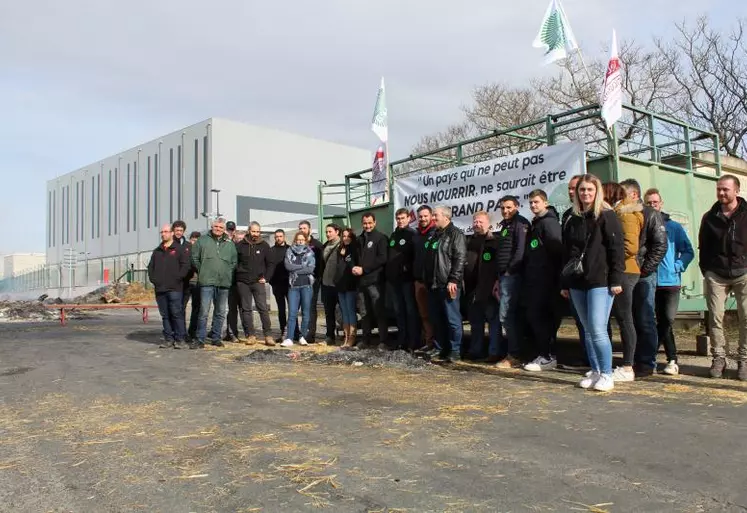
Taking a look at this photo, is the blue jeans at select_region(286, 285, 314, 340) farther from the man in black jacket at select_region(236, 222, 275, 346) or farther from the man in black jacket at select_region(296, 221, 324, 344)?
the man in black jacket at select_region(236, 222, 275, 346)

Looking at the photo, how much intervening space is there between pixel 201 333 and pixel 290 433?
579cm

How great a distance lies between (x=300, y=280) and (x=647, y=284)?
5269mm

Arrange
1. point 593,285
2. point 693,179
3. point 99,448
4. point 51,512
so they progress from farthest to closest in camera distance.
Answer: point 693,179
point 593,285
point 99,448
point 51,512

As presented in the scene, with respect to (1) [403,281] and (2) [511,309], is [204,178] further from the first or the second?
(2) [511,309]

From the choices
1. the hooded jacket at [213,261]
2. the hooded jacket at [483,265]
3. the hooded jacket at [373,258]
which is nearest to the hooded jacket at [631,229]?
the hooded jacket at [483,265]

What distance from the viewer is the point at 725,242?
19.8ft

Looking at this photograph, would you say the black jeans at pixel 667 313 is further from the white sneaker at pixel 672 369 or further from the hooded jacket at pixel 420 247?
the hooded jacket at pixel 420 247

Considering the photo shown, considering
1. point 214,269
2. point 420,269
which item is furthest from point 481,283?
point 214,269

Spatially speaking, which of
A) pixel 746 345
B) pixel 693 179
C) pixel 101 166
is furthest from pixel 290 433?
pixel 101 166

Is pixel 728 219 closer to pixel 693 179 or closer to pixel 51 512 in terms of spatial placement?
pixel 693 179

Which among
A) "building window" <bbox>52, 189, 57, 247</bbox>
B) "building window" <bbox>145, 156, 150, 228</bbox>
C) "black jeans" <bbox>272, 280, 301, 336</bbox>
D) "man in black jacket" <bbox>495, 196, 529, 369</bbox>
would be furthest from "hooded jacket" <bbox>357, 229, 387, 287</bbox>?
"building window" <bbox>52, 189, 57, 247</bbox>

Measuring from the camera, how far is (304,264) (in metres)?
9.63

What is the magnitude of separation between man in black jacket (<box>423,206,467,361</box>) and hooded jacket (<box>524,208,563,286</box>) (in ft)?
3.26

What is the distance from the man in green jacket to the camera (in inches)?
378
